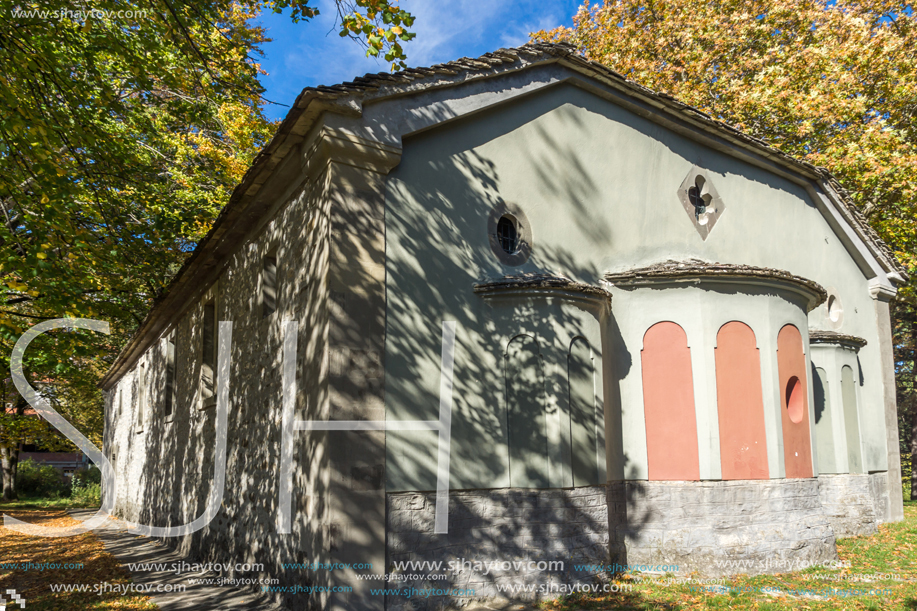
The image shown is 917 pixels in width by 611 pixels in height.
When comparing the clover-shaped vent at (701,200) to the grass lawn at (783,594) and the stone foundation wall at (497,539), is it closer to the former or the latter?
the stone foundation wall at (497,539)

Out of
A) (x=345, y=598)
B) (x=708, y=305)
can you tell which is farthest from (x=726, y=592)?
(x=345, y=598)

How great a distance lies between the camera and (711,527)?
27.6 feet

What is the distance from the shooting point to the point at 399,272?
7285 millimetres

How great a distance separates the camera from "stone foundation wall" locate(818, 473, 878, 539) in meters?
11.7

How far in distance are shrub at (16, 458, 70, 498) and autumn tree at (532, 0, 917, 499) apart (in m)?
29.7

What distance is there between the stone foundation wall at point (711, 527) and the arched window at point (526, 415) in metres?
1.56

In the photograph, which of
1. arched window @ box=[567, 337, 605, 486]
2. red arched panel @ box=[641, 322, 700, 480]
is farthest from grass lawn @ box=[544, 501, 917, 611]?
red arched panel @ box=[641, 322, 700, 480]

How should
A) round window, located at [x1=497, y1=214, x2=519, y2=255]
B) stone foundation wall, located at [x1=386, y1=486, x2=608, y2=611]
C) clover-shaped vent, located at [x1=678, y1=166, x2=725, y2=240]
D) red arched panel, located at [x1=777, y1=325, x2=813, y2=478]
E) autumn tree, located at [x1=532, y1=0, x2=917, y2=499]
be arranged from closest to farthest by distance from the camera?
stone foundation wall, located at [x1=386, y1=486, x2=608, y2=611]
round window, located at [x1=497, y1=214, x2=519, y2=255]
red arched panel, located at [x1=777, y1=325, x2=813, y2=478]
clover-shaped vent, located at [x1=678, y1=166, x2=725, y2=240]
autumn tree, located at [x1=532, y1=0, x2=917, y2=499]

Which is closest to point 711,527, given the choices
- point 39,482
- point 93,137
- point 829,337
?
point 829,337

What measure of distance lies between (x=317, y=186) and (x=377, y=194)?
2.32ft

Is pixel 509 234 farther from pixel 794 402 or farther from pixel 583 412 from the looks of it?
pixel 794 402

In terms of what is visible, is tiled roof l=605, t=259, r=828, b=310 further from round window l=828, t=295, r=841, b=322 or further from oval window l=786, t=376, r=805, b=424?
round window l=828, t=295, r=841, b=322

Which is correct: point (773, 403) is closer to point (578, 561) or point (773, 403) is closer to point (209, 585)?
point (578, 561)

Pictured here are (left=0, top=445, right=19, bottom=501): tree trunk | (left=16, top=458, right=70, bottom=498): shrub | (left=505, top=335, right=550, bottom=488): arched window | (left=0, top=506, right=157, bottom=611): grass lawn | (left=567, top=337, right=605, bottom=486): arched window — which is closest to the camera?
(left=0, top=506, right=157, bottom=611): grass lawn
